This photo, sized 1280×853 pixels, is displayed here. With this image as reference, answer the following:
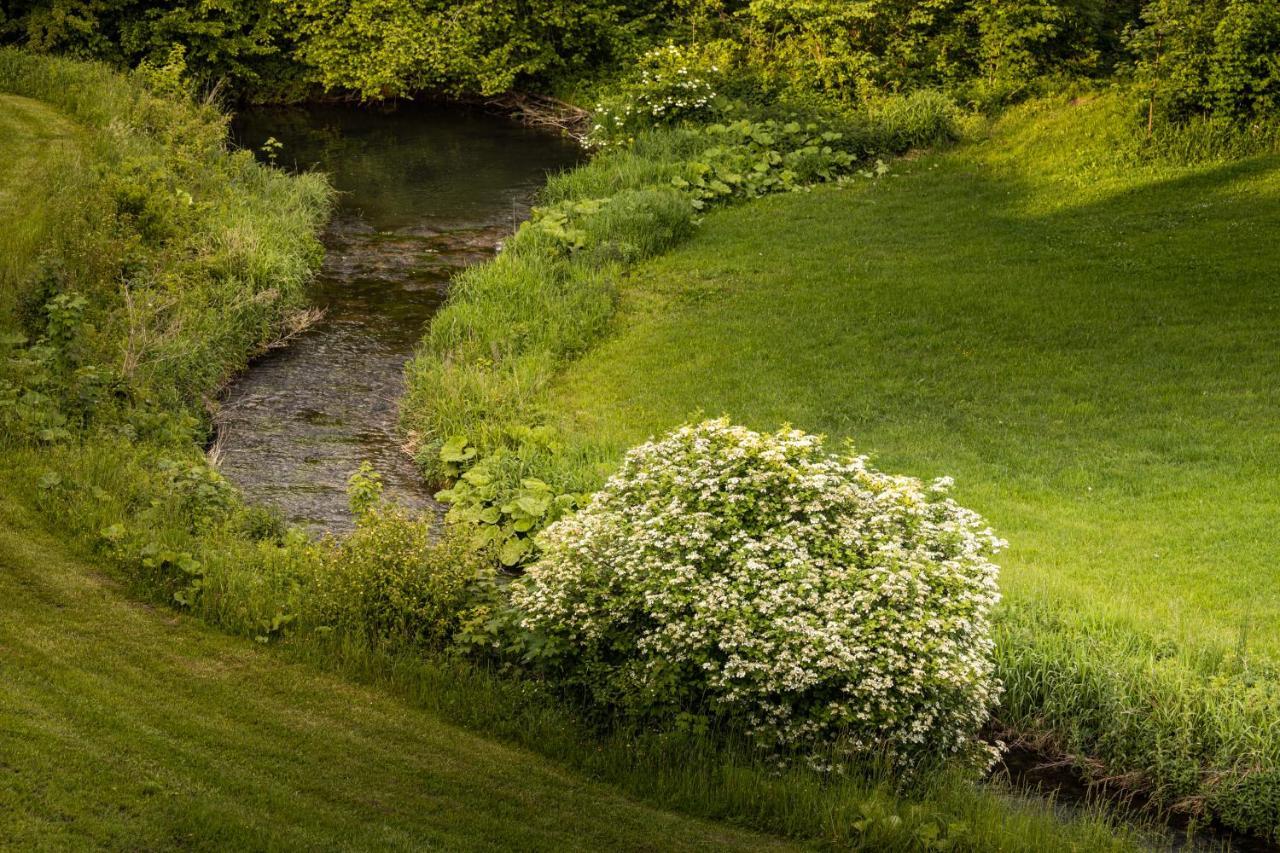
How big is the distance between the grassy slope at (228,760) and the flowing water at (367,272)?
4.13 m

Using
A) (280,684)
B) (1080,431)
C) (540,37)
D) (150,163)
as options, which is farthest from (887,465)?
(540,37)

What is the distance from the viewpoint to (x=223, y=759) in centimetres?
743

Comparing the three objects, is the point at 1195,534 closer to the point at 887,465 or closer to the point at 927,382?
the point at 887,465

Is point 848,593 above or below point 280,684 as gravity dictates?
above

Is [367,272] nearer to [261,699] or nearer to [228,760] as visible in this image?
[261,699]

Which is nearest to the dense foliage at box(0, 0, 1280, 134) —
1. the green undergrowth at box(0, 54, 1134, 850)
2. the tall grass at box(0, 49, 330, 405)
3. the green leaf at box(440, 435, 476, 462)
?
the tall grass at box(0, 49, 330, 405)

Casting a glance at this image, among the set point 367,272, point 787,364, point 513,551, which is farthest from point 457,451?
point 367,272

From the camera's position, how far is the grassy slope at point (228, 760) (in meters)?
6.65

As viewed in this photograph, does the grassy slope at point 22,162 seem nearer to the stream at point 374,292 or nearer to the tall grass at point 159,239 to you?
the tall grass at point 159,239

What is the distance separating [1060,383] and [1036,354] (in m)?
0.94

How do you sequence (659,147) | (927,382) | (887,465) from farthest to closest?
1. (659,147)
2. (927,382)
3. (887,465)

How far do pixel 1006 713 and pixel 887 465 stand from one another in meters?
3.83

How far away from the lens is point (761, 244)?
20891mm

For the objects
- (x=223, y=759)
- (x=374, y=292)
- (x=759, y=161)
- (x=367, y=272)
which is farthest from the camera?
(x=759, y=161)
